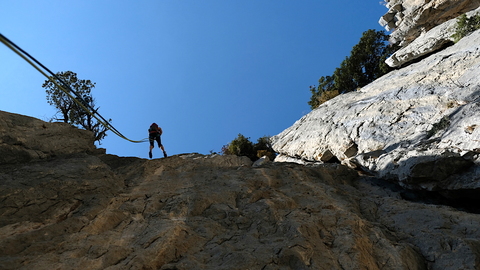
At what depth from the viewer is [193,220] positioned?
5871 millimetres

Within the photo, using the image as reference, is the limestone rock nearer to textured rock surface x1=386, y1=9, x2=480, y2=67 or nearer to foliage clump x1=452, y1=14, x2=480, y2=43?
foliage clump x1=452, y1=14, x2=480, y2=43

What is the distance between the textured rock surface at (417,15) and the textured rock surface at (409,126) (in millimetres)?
12913

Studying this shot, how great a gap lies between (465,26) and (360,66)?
13.2 meters

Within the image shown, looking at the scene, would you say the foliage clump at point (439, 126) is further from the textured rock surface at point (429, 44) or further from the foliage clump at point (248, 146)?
the textured rock surface at point (429, 44)

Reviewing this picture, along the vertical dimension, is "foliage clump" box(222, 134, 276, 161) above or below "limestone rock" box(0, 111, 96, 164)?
above

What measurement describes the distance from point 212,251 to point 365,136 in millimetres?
9545

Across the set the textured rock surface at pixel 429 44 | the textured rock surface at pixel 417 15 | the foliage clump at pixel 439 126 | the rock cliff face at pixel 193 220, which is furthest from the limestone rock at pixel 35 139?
the textured rock surface at pixel 417 15

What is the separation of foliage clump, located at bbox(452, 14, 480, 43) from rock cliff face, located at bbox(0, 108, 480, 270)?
520 inches

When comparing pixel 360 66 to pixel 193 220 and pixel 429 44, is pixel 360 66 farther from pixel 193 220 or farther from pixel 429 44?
pixel 193 220

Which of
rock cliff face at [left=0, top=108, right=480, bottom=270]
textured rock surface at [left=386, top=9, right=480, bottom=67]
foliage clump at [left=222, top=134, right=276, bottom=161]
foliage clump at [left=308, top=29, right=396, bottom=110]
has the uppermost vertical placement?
foliage clump at [left=308, top=29, right=396, bottom=110]

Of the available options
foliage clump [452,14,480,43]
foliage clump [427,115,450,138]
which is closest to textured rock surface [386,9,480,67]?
foliage clump [452,14,480,43]

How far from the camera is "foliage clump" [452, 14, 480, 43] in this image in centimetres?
1681

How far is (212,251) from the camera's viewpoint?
4914 millimetres

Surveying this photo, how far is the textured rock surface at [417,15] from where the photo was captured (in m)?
24.9
